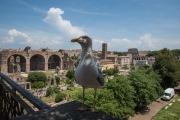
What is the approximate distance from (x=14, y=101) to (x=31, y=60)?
49692mm

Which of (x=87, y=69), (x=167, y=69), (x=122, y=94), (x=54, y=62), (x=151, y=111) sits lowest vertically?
(x=151, y=111)

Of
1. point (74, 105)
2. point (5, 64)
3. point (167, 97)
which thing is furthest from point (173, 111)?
point (5, 64)

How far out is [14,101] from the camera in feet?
8.45

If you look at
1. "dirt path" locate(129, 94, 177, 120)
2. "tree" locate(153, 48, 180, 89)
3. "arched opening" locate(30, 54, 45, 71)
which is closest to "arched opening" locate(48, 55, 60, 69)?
"arched opening" locate(30, 54, 45, 71)

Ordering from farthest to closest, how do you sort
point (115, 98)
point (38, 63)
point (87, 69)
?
point (38, 63), point (115, 98), point (87, 69)

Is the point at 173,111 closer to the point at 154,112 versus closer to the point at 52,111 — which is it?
the point at 154,112

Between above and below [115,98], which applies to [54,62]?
above

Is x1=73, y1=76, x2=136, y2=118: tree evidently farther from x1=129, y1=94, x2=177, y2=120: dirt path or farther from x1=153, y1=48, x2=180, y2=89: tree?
x1=153, y1=48, x2=180, y2=89: tree

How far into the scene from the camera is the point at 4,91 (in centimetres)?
323

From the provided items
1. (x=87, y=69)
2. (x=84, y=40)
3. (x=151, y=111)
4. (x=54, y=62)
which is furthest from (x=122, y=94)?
(x=54, y=62)

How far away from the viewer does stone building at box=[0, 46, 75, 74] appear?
39.1m

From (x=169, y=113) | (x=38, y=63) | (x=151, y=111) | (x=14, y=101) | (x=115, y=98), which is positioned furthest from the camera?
(x=38, y=63)

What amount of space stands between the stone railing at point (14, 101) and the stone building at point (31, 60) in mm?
39112

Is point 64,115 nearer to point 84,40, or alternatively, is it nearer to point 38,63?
point 84,40
